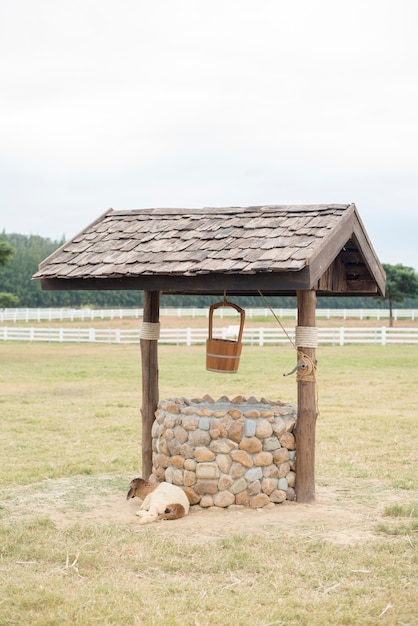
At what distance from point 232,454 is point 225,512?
554 mm

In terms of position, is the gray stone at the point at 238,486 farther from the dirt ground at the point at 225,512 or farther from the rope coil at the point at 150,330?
the rope coil at the point at 150,330

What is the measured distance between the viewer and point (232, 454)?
7.82 metres

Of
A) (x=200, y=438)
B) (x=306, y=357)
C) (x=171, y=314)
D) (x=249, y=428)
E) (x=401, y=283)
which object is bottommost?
(x=200, y=438)

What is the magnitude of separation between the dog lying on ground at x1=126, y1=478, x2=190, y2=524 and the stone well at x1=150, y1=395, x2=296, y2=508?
19 cm

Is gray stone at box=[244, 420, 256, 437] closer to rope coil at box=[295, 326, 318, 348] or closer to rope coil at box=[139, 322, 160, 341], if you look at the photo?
rope coil at box=[295, 326, 318, 348]

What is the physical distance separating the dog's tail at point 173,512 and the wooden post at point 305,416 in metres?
1.28

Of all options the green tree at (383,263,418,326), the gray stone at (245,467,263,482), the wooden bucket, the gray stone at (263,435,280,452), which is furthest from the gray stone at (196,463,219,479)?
the green tree at (383,263,418,326)

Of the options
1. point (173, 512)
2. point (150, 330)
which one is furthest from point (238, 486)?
point (150, 330)

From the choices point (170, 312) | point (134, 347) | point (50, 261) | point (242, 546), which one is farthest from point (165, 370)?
point (170, 312)

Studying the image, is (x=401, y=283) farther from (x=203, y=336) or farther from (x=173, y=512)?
(x=173, y=512)

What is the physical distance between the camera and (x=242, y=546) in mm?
6527

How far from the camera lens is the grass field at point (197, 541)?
209 inches

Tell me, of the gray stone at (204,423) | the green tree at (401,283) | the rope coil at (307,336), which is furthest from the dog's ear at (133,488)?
the green tree at (401,283)

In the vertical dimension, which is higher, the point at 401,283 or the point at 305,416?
the point at 401,283
